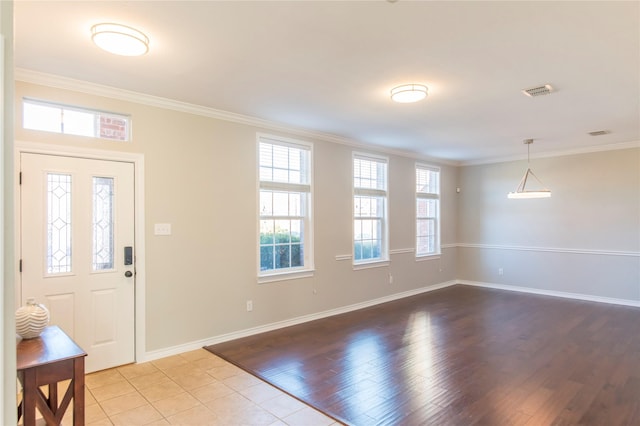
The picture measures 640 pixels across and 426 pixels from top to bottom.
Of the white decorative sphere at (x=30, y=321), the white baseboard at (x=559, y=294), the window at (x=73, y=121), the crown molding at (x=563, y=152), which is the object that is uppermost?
the crown molding at (x=563, y=152)

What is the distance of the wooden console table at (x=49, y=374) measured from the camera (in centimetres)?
183

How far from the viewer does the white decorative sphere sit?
211 centimetres

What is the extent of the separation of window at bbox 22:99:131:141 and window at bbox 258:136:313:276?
5.26ft

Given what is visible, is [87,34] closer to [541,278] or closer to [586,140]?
[586,140]

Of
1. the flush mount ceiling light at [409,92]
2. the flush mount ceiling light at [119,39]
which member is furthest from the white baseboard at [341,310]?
the flush mount ceiling light at [409,92]

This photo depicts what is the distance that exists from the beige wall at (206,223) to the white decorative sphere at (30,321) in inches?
57.6

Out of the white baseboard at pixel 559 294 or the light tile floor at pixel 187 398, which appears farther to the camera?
the white baseboard at pixel 559 294

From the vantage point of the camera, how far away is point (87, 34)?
246 centimetres

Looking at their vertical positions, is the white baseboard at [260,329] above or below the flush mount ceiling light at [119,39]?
below

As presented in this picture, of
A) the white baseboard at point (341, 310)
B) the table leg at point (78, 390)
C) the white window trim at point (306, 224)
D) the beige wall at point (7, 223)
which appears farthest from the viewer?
the white window trim at point (306, 224)

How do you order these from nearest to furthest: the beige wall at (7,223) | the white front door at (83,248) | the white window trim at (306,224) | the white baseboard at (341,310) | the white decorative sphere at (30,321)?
the beige wall at (7,223), the white decorative sphere at (30,321), the white front door at (83,248), the white baseboard at (341,310), the white window trim at (306,224)

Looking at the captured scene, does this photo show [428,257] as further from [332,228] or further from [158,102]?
[158,102]

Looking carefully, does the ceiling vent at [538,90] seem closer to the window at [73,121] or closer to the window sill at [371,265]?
the window sill at [371,265]

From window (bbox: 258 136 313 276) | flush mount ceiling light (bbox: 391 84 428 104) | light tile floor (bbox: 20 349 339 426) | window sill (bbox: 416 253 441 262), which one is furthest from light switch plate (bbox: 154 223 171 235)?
window sill (bbox: 416 253 441 262)
